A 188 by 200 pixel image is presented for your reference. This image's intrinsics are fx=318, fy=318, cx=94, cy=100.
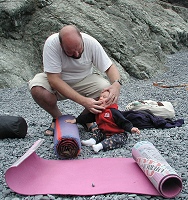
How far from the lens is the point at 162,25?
45.5 feet

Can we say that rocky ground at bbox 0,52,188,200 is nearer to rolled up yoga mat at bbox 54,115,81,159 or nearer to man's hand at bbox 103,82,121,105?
rolled up yoga mat at bbox 54,115,81,159

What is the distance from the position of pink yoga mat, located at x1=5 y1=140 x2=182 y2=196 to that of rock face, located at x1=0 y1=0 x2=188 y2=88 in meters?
5.21

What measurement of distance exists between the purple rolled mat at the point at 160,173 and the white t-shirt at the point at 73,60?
4.98 ft

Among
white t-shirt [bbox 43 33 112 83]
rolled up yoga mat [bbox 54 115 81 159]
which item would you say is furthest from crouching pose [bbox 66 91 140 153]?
white t-shirt [bbox 43 33 112 83]

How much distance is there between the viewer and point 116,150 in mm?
3486

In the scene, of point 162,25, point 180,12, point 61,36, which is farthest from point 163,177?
point 180,12

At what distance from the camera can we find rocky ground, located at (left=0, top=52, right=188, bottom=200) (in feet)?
9.02

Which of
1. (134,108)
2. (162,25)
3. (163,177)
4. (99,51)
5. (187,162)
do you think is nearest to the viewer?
(163,177)

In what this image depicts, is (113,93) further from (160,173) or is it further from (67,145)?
(160,173)

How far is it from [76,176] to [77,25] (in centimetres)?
725

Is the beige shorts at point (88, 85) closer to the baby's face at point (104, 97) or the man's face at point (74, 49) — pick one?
the baby's face at point (104, 97)

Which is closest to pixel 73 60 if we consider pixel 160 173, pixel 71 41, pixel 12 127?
pixel 71 41

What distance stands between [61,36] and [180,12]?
1513 centimetres

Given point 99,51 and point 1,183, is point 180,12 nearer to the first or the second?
point 99,51
